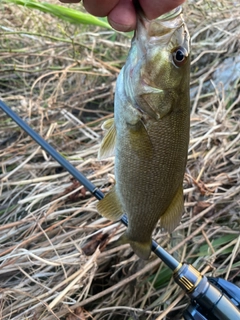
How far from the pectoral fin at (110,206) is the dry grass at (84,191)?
15.7 inches

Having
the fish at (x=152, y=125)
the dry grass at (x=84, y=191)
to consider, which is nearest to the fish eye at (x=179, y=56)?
the fish at (x=152, y=125)

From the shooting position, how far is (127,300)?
2.00 meters

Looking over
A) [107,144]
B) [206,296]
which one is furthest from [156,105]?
[206,296]

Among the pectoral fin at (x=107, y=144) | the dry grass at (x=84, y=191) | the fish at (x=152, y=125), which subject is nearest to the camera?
the fish at (x=152, y=125)

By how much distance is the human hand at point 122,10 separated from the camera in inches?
42.8

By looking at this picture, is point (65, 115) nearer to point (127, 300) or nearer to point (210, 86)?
point (210, 86)

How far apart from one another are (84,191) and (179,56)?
1.11m

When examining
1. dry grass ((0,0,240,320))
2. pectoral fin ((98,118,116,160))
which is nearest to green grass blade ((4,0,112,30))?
dry grass ((0,0,240,320))

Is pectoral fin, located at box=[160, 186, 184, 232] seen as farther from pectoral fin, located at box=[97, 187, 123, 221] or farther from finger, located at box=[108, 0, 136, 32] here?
finger, located at box=[108, 0, 136, 32]

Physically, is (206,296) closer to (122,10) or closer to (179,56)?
(179,56)

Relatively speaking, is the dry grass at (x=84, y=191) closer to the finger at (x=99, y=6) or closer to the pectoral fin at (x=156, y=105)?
the pectoral fin at (x=156, y=105)

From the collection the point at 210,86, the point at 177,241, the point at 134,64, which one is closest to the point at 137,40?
the point at 134,64

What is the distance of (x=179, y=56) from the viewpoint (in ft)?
4.14

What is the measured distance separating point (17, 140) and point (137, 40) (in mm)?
1488
